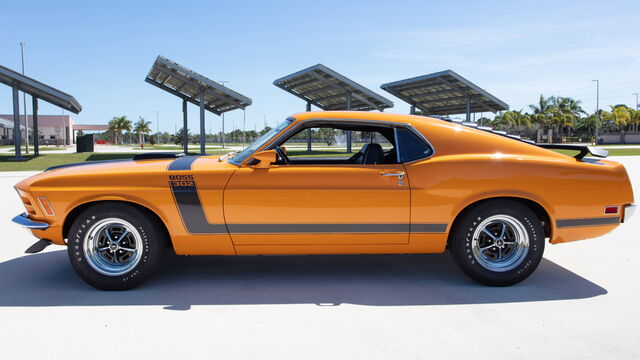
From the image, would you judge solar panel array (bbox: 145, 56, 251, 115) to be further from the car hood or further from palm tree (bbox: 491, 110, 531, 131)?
palm tree (bbox: 491, 110, 531, 131)

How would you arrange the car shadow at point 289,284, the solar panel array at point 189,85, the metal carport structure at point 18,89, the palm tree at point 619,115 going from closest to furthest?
1. the car shadow at point 289,284
2. the solar panel array at point 189,85
3. the metal carport structure at point 18,89
4. the palm tree at point 619,115

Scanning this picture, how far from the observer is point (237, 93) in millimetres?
23391

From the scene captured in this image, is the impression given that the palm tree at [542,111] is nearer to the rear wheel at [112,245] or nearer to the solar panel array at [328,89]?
the solar panel array at [328,89]

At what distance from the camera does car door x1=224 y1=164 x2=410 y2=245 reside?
13.5 ft

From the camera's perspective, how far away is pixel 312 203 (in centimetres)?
412

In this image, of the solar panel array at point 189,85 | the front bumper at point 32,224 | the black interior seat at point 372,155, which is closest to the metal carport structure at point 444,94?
the solar panel array at point 189,85

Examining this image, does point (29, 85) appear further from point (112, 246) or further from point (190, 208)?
point (190, 208)

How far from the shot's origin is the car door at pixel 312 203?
4117mm

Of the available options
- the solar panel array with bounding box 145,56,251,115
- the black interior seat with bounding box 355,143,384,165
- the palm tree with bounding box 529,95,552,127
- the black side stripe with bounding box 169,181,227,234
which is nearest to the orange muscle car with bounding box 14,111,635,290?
the black side stripe with bounding box 169,181,227,234

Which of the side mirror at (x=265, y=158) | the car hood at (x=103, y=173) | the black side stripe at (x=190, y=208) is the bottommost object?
the black side stripe at (x=190, y=208)

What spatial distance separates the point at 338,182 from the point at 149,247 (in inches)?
65.8

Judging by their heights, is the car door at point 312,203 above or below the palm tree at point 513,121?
below

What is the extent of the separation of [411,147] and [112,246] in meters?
2.68

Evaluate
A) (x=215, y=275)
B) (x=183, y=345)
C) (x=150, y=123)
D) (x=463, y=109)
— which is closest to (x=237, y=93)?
(x=463, y=109)
